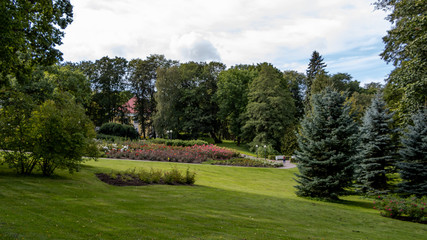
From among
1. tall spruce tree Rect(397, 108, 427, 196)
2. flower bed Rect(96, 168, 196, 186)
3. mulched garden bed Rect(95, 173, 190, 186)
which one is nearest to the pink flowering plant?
tall spruce tree Rect(397, 108, 427, 196)

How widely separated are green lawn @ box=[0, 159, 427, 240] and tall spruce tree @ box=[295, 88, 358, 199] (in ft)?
10.3

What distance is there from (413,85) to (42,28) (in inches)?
661

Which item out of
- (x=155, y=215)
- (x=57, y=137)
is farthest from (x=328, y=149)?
(x=57, y=137)

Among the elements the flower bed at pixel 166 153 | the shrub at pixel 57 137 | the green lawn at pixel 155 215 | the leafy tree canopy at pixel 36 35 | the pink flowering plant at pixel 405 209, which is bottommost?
the pink flowering plant at pixel 405 209

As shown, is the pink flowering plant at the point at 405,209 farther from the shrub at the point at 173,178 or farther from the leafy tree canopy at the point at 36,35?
the leafy tree canopy at the point at 36,35

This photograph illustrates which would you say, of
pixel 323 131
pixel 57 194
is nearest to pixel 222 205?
pixel 57 194

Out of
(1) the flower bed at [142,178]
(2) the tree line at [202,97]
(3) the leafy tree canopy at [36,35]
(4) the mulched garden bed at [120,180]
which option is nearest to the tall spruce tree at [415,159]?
(1) the flower bed at [142,178]

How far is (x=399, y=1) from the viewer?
15.5 meters

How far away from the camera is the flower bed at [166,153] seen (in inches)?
1000

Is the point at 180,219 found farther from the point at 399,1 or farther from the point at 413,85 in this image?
the point at 399,1

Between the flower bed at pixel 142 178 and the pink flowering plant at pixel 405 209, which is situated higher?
the flower bed at pixel 142 178

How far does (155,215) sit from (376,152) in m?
16.2

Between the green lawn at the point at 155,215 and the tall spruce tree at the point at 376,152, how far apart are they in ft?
22.8

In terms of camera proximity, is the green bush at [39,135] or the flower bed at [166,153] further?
the flower bed at [166,153]
